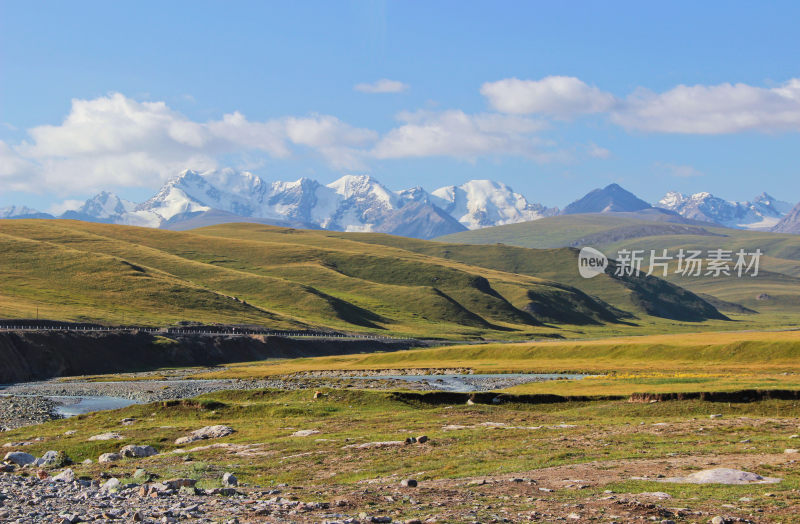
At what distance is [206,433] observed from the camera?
163 feet

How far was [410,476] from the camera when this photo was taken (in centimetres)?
3244

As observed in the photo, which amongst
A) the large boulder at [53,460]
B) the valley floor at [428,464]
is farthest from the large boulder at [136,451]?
the large boulder at [53,460]

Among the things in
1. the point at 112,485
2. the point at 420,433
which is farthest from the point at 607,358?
the point at 112,485

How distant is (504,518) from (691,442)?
61.0 ft

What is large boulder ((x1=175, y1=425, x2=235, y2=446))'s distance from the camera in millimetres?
48094

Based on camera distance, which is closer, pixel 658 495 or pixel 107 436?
pixel 658 495

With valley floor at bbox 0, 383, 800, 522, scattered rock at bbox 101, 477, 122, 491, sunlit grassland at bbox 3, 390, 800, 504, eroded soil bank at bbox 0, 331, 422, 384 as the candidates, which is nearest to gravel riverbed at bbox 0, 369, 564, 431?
eroded soil bank at bbox 0, 331, 422, 384

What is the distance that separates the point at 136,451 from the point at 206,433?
24.9ft

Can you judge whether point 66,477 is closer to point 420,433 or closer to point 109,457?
point 109,457

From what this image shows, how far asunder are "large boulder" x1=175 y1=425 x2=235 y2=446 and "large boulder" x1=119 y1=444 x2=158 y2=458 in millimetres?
4462

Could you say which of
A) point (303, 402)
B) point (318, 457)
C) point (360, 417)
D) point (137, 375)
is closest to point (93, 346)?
point (137, 375)

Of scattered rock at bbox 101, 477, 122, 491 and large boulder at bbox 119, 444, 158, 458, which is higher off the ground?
scattered rock at bbox 101, 477, 122, 491

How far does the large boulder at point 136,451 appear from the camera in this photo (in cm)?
4222

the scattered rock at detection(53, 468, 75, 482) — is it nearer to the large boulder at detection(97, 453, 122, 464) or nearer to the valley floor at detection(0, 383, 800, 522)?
the valley floor at detection(0, 383, 800, 522)
